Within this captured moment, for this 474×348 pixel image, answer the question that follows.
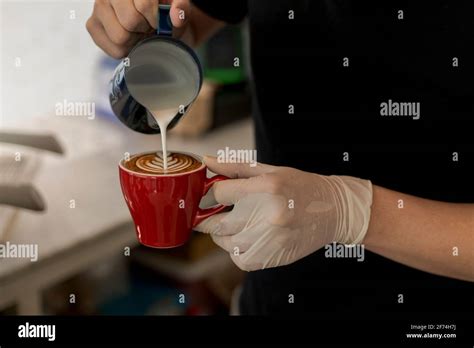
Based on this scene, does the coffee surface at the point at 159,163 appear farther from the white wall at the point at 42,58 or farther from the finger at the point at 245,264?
the white wall at the point at 42,58

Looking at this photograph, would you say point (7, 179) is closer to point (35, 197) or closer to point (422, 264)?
point (35, 197)

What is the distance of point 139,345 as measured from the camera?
65 cm

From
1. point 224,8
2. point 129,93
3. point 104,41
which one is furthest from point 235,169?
point 224,8

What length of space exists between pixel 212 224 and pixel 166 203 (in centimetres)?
7

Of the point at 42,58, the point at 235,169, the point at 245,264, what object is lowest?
the point at 245,264

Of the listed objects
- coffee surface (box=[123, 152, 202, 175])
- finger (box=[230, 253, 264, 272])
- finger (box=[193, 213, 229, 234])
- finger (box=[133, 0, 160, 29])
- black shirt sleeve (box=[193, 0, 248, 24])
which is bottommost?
A: finger (box=[230, 253, 264, 272])

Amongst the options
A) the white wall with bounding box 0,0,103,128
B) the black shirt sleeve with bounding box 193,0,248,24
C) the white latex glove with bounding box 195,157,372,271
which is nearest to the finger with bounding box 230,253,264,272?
the white latex glove with bounding box 195,157,372,271

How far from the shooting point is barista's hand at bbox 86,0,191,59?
596mm

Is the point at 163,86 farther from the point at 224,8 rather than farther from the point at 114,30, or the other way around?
the point at 224,8

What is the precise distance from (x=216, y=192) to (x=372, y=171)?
0.72 feet

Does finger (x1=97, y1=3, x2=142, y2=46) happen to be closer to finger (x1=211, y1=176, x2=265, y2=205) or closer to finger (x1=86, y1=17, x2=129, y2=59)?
finger (x1=86, y1=17, x2=129, y2=59)

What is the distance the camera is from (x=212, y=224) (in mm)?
604

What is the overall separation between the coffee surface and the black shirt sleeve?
34 cm

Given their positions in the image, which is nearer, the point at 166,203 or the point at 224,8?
the point at 166,203
